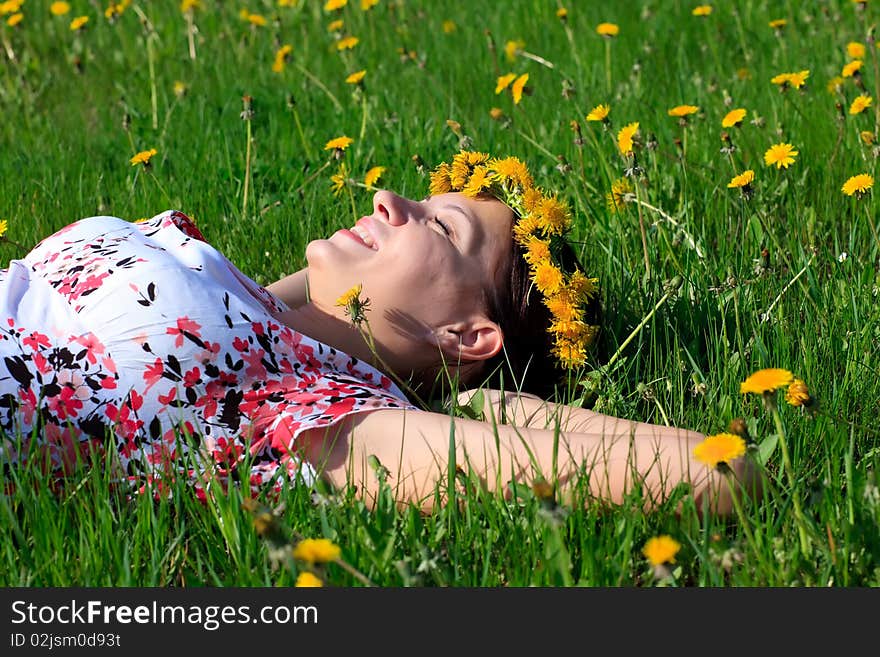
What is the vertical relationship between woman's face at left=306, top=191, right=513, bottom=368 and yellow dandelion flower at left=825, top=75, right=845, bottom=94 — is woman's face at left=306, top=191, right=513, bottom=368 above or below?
below

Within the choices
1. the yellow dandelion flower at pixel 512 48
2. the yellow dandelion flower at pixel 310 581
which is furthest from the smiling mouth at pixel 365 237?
the yellow dandelion flower at pixel 512 48

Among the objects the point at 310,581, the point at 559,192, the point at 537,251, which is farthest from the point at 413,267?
the point at 559,192

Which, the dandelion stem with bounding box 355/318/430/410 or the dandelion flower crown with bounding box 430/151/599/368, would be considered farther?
the dandelion flower crown with bounding box 430/151/599/368

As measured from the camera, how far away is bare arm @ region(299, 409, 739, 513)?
1.84 metres

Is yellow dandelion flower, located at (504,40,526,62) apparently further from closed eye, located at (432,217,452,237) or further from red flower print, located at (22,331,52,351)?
red flower print, located at (22,331,52,351)

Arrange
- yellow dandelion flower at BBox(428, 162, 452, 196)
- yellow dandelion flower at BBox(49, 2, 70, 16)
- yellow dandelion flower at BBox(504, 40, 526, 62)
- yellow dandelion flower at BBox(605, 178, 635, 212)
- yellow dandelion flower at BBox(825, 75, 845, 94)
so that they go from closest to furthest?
yellow dandelion flower at BBox(428, 162, 452, 196) → yellow dandelion flower at BBox(605, 178, 635, 212) → yellow dandelion flower at BBox(825, 75, 845, 94) → yellow dandelion flower at BBox(504, 40, 526, 62) → yellow dandelion flower at BBox(49, 2, 70, 16)

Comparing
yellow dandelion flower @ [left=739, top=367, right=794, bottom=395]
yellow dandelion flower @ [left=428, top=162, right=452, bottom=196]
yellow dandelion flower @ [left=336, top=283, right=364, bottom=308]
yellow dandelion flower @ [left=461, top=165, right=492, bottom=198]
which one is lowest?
yellow dandelion flower @ [left=739, top=367, right=794, bottom=395]

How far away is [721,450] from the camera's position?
5.20 feet

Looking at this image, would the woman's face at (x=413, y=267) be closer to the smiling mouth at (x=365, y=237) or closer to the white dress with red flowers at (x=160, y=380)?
the smiling mouth at (x=365, y=237)

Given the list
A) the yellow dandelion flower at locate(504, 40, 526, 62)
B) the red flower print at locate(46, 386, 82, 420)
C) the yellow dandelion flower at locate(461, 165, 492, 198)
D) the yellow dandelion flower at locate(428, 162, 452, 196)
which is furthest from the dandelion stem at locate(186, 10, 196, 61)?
the red flower print at locate(46, 386, 82, 420)

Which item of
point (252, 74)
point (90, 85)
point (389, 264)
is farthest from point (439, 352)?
point (90, 85)

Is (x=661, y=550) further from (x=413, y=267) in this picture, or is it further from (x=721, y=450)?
(x=413, y=267)

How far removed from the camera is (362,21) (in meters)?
4.96

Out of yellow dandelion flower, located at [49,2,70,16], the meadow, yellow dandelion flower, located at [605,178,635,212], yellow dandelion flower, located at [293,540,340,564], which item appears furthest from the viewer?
yellow dandelion flower, located at [49,2,70,16]
